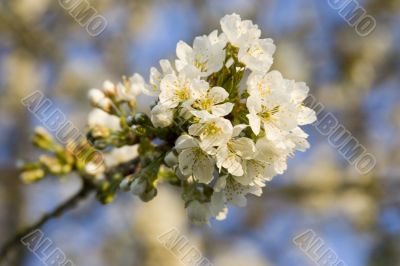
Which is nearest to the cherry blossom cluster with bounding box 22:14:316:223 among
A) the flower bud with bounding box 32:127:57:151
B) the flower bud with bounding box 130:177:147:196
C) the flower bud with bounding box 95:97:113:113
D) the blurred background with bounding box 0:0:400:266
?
the flower bud with bounding box 130:177:147:196

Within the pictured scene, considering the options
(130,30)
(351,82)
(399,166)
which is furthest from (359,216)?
(130,30)

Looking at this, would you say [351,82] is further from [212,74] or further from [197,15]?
[212,74]

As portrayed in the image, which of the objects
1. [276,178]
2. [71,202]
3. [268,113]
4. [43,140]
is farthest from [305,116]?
[276,178]

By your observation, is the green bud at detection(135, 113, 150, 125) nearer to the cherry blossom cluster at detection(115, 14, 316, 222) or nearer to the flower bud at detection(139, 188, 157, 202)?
the cherry blossom cluster at detection(115, 14, 316, 222)

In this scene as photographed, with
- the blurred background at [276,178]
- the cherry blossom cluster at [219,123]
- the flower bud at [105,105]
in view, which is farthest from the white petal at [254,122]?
the blurred background at [276,178]

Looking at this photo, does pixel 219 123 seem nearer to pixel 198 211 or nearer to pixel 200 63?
pixel 200 63

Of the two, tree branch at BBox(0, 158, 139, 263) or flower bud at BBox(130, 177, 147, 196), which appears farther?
tree branch at BBox(0, 158, 139, 263)
